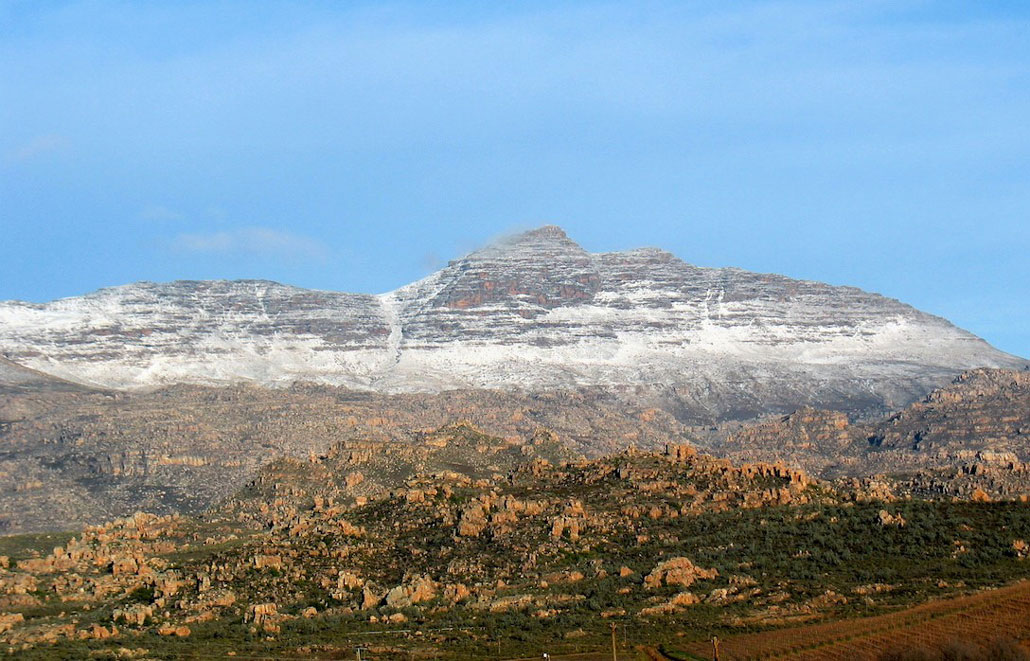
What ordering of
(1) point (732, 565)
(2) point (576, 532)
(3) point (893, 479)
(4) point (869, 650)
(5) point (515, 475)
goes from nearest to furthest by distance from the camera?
1. (4) point (869, 650)
2. (1) point (732, 565)
3. (2) point (576, 532)
4. (5) point (515, 475)
5. (3) point (893, 479)

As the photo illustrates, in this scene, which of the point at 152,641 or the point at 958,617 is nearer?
the point at 958,617

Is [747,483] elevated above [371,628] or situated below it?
above

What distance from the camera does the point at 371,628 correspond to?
4055 inches

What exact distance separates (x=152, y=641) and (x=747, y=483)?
49.1m

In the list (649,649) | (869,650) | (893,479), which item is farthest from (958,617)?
(893,479)

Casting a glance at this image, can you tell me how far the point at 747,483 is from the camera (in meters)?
131

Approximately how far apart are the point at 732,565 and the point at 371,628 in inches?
921

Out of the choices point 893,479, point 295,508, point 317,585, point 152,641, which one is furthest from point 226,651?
point 893,479

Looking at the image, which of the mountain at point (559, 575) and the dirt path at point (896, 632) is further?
the mountain at point (559, 575)

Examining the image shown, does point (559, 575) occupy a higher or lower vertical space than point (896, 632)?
higher

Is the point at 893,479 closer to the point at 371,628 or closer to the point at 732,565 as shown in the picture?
the point at 732,565

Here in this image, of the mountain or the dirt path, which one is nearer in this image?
the dirt path

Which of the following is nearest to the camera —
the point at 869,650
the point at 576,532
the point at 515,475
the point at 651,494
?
the point at 869,650

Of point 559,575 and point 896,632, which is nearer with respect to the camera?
point 896,632
